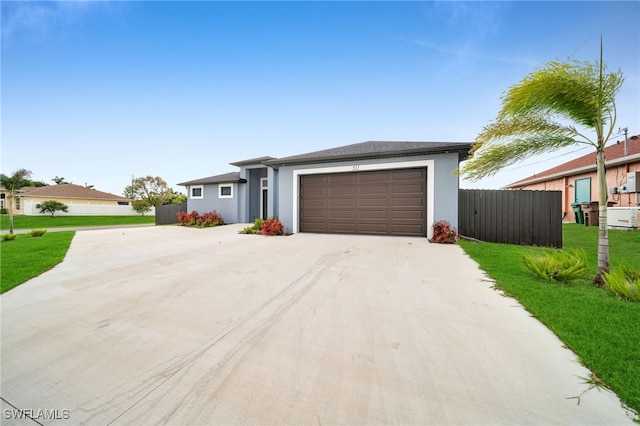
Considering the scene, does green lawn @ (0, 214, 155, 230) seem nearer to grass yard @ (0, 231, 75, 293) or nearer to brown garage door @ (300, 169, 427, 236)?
grass yard @ (0, 231, 75, 293)

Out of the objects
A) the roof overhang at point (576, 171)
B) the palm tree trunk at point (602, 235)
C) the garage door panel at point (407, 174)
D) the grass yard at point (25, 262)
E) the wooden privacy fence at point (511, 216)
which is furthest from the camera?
the roof overhang at point (576, 171)

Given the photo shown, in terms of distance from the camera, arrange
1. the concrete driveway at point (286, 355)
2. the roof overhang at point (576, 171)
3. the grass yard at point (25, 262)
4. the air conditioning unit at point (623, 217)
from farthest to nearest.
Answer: the roof overhang at point (576, 171), the air conditioning unit at point (623, 217), the grass yard at point (25, 262), the concrete driveway at point (286, 355)

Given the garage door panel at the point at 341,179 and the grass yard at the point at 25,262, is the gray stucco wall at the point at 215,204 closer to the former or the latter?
the garage door panel at the point at 341,179

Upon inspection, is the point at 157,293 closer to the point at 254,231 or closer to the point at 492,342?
Result: the point at 492,342

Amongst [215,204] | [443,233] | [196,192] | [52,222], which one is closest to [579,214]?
[443,233]

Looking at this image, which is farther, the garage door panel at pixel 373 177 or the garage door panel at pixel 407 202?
the garage door panel at pixel 373 177

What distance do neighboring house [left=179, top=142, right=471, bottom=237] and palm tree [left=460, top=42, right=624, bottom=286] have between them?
2583 millimetres

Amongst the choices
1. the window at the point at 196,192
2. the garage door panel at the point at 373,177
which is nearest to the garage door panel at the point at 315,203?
the garage door panel at the point at 373,177

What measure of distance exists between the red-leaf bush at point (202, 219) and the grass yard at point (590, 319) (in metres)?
13.1

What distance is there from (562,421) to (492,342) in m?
0.81

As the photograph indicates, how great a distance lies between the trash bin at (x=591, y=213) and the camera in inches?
432

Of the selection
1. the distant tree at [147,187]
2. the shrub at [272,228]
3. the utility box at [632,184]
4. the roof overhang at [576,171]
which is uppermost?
the distant tree at [147,187]

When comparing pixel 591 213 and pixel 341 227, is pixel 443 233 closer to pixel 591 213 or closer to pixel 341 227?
pixel 341 227

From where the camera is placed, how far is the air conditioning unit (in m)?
9.43
